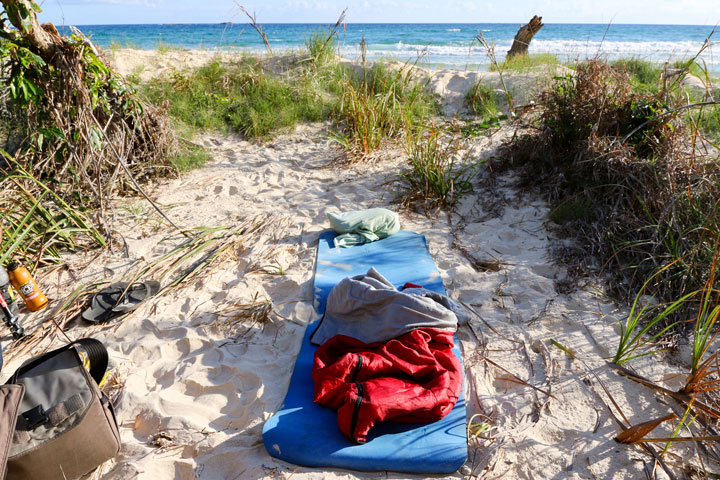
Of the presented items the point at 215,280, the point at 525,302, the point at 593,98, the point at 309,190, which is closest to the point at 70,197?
the point at 215,280

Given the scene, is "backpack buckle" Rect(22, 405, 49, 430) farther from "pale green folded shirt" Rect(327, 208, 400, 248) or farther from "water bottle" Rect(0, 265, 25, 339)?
"pale green folded shirt" Rect(327, 208, 400, 248)

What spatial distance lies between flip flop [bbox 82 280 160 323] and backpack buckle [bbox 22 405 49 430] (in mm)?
1119

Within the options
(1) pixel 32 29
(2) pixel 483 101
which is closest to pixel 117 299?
(1) pixel 32 29

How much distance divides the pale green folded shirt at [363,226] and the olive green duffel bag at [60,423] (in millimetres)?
2048

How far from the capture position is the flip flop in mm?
2768

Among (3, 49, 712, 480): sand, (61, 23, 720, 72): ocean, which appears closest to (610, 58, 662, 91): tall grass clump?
(61, 23, 720, 72): ocean

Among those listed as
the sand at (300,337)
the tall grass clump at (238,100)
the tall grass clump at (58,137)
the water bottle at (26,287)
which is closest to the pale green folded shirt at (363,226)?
the sand at (300,337)

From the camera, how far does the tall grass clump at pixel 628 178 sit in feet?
9.10

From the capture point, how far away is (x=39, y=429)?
1683 millimetres

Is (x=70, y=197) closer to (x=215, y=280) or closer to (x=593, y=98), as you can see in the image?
(x=215, y=280)

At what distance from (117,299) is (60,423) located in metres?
1.27

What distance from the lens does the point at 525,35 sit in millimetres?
8367

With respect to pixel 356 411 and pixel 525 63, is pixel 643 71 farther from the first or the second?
pixel 356 411

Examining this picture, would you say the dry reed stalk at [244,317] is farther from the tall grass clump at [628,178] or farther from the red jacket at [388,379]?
the tall grass clump at [628,178]
